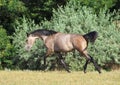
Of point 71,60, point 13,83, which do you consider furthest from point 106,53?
point 13,83

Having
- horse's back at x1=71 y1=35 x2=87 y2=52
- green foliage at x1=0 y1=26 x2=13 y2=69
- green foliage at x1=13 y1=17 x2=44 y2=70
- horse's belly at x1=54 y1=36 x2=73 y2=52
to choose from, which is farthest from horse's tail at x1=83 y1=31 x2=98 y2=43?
green foliage at x1=0 y1=26 x2=13 y2=69

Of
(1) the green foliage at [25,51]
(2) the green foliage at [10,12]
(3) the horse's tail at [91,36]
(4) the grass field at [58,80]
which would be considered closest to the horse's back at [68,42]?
(3) the horse's tail at [91,36]

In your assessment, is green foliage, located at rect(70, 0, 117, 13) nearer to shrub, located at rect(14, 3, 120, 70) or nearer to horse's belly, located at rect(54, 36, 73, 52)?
shrub, located at rect(14, 3, 120, 70)

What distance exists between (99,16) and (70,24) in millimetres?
1728

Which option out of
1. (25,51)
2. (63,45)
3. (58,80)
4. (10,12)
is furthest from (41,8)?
(58,80)

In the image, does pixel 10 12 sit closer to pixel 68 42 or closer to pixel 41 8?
pixel 41 8

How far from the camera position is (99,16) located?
24266mm

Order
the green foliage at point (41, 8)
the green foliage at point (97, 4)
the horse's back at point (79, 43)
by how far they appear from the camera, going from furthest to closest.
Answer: the green foliage at point (41, 8), the green foliage at point (97, 4), the horse's back at point (79, 43)

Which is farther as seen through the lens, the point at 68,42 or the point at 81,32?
the point at 81,32

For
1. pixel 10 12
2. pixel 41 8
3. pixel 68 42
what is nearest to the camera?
pixel 68 42

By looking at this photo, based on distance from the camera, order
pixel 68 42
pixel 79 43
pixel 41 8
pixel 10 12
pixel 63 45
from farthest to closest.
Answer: pixel 10 12 → pixel 41 8 → pixel 63 45 → pixel 68 42 → pixel 79 43

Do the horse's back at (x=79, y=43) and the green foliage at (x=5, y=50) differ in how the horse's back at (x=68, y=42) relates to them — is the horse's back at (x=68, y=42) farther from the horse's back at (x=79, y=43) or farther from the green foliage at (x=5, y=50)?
the green foliage at (x=5, y=50)

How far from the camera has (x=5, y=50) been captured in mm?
26672

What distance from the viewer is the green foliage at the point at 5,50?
2648 cm
